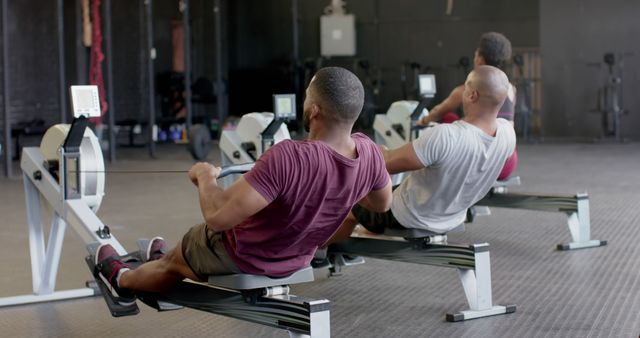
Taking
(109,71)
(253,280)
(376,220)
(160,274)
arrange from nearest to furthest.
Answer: (253,280) → (160,274) → (376,220) → (109,71)

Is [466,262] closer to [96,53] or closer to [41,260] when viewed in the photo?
[41,260]

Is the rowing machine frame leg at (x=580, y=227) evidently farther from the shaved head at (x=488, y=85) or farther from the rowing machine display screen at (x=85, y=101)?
the rowing machine display screen at (x=85, y=101)

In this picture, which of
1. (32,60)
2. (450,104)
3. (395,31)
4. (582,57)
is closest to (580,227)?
(450,104)

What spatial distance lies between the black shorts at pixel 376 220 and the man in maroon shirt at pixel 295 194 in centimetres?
113

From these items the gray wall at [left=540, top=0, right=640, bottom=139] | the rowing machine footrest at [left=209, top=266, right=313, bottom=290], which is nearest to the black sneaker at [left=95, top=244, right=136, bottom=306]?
the rowing machine footrest at [left=209, top=266, right=313, bottom=290]

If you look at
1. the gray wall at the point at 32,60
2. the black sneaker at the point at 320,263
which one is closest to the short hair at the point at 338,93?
the black sneaker at the point at 320,263

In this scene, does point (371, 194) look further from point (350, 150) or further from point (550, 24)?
point (550, 24)

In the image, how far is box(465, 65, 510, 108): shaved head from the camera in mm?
4297

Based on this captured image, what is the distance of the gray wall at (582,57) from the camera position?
13.4 m

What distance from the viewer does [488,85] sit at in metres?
4.30

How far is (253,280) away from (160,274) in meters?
0.44

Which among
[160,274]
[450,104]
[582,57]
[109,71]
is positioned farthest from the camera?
[582,57]

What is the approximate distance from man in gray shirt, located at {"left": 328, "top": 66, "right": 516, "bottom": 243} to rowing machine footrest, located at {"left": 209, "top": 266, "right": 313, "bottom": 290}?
3.41 feet

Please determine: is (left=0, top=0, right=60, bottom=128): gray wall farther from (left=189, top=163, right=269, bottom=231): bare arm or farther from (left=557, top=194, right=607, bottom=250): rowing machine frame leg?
(left=189, top=163, right=269, bottom=231): bare arm
